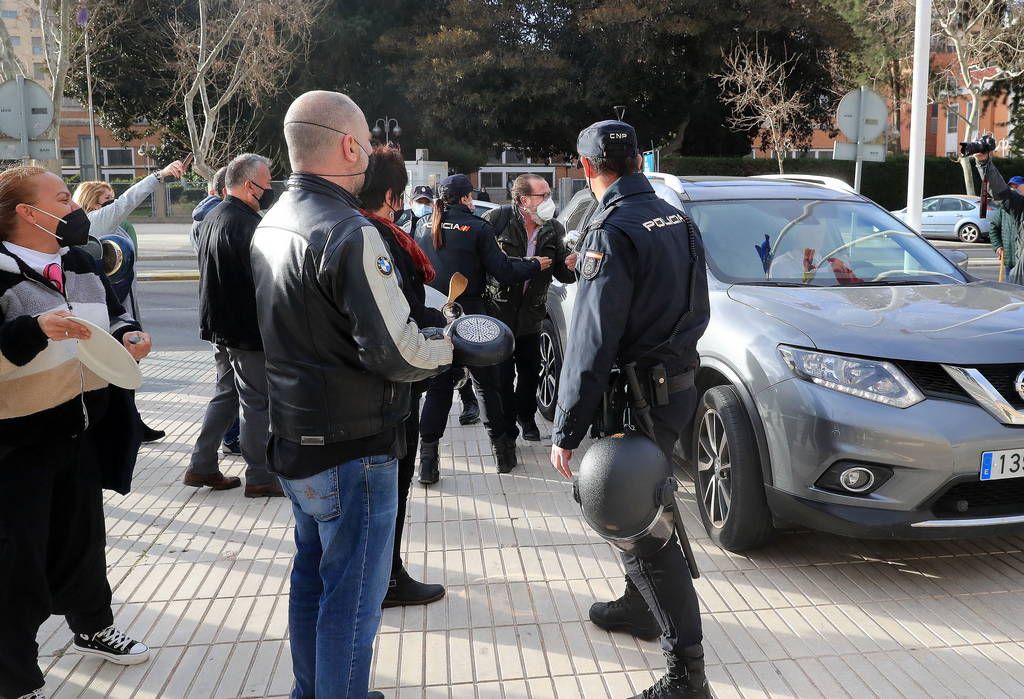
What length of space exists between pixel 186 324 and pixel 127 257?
739cm

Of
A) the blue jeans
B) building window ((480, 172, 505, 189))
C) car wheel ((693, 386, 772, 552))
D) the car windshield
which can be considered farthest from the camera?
building window ((480, 172, 505, 189))

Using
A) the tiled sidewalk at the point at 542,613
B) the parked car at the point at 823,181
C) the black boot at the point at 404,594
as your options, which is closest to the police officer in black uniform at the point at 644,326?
the tiled sidewalk at the point at 542,613

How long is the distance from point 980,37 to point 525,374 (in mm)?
27749

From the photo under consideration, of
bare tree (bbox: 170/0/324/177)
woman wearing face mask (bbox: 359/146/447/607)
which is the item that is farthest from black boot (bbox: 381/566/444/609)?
bare tree (bbox: 170/0/324/177)

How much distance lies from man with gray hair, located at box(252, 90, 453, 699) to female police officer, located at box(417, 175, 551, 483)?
2.83 metres

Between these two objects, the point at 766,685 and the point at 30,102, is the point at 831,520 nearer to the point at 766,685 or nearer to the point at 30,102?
the point at 766,685

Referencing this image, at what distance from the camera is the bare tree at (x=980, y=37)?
28.3 metres

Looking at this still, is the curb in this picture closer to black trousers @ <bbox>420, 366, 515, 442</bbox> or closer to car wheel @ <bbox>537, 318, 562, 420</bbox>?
car wheel @ <bbox>537, 318, 562, 420</bbox>

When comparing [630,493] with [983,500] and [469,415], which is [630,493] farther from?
[469,415]

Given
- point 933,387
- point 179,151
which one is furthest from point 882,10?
point 933,387

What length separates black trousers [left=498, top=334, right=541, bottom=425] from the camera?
21.0ft

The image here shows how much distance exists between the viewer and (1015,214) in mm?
→ 9391

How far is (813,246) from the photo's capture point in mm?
5074

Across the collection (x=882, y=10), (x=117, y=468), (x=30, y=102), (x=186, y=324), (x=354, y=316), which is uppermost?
(x=882, y=10)
